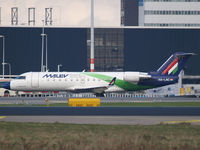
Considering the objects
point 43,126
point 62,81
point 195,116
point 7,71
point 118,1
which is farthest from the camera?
point 118,1

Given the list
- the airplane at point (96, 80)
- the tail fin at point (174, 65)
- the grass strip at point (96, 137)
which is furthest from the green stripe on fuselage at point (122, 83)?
the grass strip at point (96, 137)

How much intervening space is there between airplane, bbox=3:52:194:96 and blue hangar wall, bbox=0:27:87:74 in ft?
114

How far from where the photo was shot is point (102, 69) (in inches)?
3863

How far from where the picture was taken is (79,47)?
9644 centimetres

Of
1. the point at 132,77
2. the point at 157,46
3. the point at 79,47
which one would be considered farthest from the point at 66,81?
the point at 157,46

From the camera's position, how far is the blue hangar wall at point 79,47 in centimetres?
9475

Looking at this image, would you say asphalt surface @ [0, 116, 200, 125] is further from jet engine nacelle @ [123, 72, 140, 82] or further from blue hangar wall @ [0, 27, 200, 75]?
blue hangar wall @ [0, 27, 200, 75]

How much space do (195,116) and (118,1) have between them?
260 ft

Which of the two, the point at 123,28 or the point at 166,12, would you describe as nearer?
the point at 123,28

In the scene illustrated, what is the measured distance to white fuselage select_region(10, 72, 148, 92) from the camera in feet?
194

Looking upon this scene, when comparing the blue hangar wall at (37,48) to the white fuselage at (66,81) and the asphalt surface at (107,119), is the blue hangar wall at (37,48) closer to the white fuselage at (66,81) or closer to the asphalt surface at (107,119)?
the white fuselage at (66,81)

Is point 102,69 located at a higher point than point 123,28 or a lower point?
lower

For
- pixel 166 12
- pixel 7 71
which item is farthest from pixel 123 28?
pixel 7 71

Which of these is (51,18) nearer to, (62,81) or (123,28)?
(123,28)
